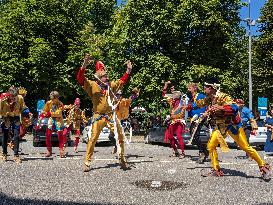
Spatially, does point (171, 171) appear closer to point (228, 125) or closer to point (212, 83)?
point (228, 125)

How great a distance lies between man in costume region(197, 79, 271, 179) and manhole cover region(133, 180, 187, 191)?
114 centimetres

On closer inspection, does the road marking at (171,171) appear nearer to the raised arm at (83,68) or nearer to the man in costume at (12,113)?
the raised arm at (83,68)

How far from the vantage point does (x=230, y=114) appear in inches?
330

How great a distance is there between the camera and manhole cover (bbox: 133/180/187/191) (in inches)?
296

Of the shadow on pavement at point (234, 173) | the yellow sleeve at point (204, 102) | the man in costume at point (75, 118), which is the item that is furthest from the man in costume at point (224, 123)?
the man in costume at point (75, 118)

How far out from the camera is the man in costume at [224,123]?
27.5ft

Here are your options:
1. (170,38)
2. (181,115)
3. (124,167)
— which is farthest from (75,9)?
(124,167)

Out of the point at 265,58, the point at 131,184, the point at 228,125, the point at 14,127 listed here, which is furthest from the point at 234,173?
the point at 265,58

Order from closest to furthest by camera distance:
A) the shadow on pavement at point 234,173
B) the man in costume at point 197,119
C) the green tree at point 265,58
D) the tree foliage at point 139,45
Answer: the shadow on pavement at point 234,173
the man in costume at point 197,119
the tree foliage at point 139,45
the green tree at point 265,58

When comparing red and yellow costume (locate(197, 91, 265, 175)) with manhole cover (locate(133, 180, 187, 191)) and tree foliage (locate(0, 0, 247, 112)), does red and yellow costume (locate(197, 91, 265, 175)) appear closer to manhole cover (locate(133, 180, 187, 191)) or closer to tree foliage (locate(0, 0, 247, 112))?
manhole cover (locate(133, 180, 187, 191))

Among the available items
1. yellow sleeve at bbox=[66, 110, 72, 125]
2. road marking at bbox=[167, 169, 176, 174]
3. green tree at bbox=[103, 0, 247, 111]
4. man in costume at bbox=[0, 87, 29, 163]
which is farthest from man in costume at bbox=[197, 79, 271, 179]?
green tree at bbox=[103, 0, 247, 111]

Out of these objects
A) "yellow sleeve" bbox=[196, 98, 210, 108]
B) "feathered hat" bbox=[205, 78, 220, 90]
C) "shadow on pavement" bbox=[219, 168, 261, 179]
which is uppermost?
"feathered hat" bbox=[205, 78, 220, 90]

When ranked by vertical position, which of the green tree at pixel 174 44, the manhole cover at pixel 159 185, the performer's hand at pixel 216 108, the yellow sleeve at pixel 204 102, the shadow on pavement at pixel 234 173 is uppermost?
the green tree at pixel 174 44

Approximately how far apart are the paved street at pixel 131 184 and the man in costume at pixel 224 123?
0.37 meters
